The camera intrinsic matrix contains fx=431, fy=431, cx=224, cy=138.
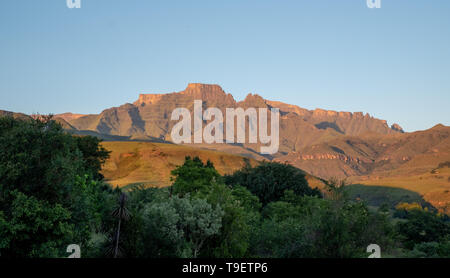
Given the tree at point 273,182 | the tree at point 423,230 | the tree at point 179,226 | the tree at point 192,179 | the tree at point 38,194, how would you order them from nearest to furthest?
the tree at point 38,194
the tree at point 179,226
the tree at point 192,179
the tree at point 423,230
the tree at point 273,182

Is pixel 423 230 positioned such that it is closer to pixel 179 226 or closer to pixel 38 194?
pixel 179 226

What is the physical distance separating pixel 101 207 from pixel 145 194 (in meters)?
12.0

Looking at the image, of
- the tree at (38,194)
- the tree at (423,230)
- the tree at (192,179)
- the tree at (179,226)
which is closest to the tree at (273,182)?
the tree at (192,179)

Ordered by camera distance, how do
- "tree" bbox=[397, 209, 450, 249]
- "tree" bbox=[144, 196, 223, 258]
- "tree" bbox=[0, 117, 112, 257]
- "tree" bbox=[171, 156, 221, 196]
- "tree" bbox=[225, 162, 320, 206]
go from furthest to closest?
1. "tree" bbox=[225, 162, 320, 206]
2. "tree" bbox=[397, 209, 450, 249]
3. "tree" bbox=[171, 156, 221, 196]
4. "tree" bbox=[144, 196, 223, 258]
5. "tree" bbox=[0, 117, 112, 257]

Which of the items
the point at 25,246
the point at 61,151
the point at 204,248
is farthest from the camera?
the point at 204,248

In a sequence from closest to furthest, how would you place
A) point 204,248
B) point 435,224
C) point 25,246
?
1. point 25,246
2. point 204,248
3. point 435,224

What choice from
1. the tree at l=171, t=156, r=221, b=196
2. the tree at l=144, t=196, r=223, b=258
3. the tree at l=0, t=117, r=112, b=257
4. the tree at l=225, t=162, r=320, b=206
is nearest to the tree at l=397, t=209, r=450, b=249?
the tree at l=225, t=162, r=320, b=206

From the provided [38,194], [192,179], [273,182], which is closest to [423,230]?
[273,182]

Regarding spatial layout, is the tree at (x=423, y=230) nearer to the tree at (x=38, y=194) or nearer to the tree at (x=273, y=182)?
the tree at (x=273, y=182)

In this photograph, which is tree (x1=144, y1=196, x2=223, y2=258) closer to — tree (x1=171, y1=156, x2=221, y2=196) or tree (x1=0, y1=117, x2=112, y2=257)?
Result: tree (x1=0, y1=117, x2=112, y2=257)

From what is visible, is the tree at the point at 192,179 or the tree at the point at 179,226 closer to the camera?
the tree at the point at 179,226

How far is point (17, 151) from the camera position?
3378 cm
